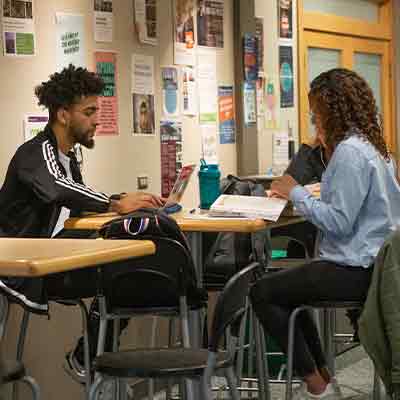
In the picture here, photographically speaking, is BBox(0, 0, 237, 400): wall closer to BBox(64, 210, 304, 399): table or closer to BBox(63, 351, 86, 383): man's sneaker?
BBox(63, 351, 86, 383): man's sneaker

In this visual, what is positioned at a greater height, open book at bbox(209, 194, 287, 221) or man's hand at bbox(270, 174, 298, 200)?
man's hand at bbox(270, 174, 298, 200)

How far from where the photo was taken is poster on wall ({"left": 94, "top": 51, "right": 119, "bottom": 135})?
390cm

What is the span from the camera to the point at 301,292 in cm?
318

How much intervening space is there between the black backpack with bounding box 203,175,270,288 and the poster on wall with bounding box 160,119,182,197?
2.22ft

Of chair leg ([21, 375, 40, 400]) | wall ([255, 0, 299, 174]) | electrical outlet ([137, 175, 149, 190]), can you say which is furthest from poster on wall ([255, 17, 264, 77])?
chair leg ([21, 375, 40, 400])

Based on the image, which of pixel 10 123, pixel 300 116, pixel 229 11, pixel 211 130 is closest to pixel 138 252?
pixel 10 123

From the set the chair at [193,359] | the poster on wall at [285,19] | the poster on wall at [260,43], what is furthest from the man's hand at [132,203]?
the poster on wall at [285,19]

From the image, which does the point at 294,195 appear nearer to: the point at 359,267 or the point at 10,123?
the point at 359,267

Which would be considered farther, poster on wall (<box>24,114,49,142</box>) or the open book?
poster on wall (<box>24,114,49,142</box>)

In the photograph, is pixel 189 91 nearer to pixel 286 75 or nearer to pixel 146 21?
pixel 146 21

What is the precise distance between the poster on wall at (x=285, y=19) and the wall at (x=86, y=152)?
1.06m

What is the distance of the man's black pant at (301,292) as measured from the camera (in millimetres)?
3145

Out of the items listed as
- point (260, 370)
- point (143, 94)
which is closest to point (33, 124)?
point (143, 94)

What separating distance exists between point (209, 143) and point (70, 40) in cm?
116
